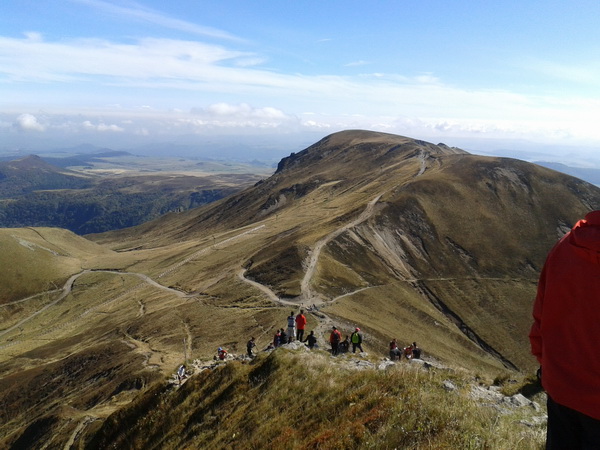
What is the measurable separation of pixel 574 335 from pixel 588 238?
53.9 inches

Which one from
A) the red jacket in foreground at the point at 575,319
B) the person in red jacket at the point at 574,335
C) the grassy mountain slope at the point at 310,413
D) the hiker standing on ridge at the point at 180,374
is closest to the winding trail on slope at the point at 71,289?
the hiker standing on ridge at the point at 180,374

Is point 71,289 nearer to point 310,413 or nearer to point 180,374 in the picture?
point 180,374

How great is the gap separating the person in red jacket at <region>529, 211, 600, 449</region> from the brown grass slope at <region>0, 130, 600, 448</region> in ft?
98.3

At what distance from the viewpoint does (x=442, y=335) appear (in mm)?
67000

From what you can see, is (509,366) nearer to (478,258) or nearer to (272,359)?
(478,258)

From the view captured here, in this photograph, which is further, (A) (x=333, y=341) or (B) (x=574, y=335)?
(A) (x=333, y=341)

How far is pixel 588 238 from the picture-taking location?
4.94 meters

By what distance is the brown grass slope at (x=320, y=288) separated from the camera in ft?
174

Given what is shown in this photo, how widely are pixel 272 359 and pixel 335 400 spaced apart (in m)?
7.91

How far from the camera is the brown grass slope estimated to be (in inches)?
2092

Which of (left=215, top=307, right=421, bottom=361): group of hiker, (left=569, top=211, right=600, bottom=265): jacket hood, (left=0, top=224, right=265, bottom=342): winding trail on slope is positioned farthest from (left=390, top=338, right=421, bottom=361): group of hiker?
(left=0, top=224, right=265, bottom=342): winding trail on slope

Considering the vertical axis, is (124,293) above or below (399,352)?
below

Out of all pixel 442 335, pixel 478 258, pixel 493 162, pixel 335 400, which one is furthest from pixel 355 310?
pixel 493 162

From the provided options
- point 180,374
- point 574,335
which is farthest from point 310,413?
point 180,374
